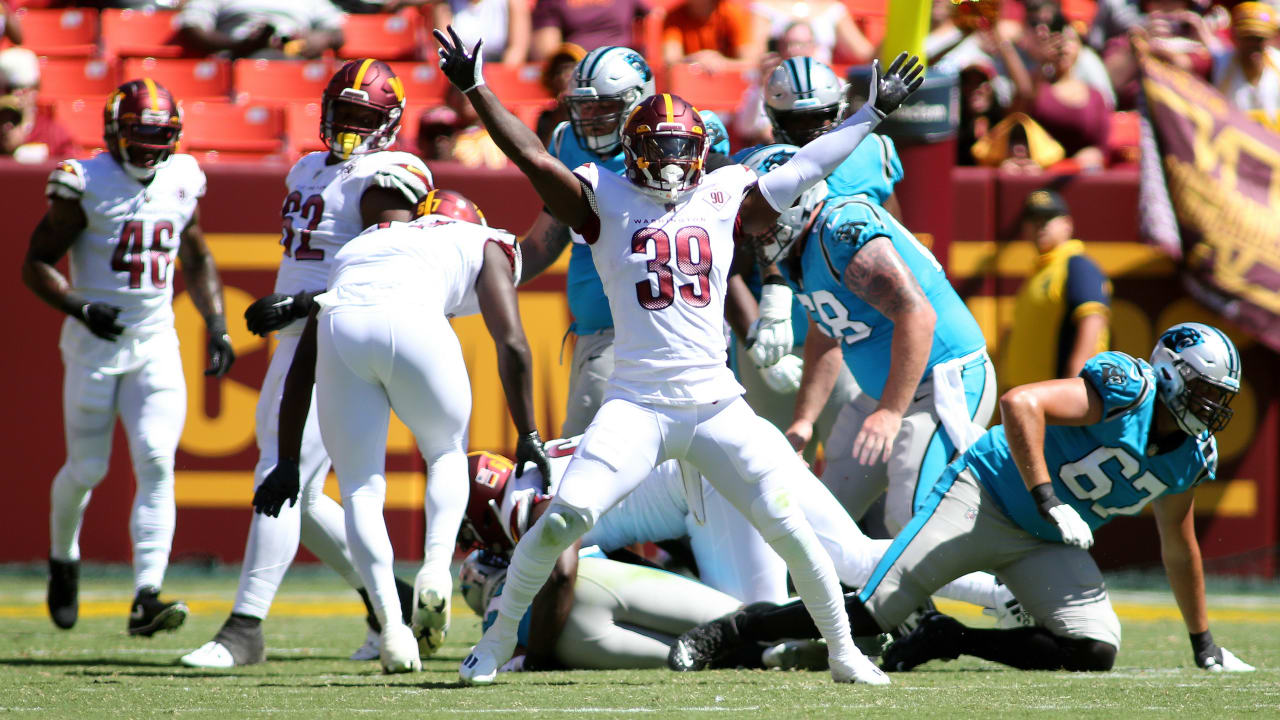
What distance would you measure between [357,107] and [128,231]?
4.08 ft

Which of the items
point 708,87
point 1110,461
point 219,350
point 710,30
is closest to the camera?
point 1110,461

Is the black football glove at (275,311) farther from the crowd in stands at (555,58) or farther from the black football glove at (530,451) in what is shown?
the crowd in stands at (555,58)

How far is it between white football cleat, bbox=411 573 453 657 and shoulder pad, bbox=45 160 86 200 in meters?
2.44

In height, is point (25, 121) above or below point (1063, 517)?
above

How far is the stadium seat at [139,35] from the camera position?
9.63 m

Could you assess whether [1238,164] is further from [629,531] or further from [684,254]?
[684,254]

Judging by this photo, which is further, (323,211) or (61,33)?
(61,33)

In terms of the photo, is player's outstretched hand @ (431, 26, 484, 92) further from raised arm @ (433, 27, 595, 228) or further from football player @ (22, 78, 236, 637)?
football player @ (22, 78, 236, 637)

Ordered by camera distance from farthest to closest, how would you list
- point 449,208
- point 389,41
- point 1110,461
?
point 389,41
point 449,208
point 1110,461

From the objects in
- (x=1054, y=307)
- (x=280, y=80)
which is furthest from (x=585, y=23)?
(x=1054, y=307)

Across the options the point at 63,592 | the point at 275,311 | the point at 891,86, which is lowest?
the point at 63,592

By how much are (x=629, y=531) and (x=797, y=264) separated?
1.06 meters

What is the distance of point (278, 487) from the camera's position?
14.1ft

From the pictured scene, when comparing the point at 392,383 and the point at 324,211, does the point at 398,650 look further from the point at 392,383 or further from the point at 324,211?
the point at 324,211
